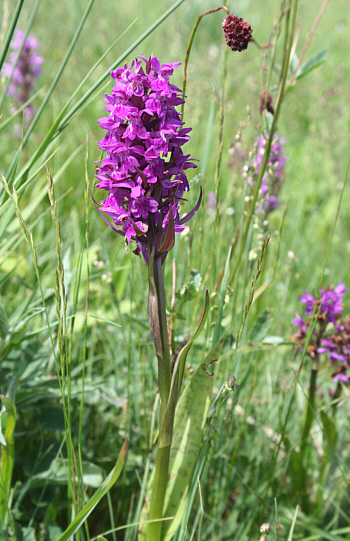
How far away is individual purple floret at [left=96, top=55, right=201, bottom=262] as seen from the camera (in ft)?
2.83

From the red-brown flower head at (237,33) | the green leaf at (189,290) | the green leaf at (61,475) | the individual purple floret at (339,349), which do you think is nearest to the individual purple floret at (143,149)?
the red-brown flower head at (237,33)

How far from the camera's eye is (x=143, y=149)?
0.88 metres

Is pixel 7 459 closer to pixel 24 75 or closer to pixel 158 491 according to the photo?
pixel 158 491

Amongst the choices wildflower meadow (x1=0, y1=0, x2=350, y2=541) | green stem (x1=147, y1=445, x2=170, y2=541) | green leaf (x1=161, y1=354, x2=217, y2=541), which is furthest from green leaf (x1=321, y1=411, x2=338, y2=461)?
green stem (x1=147, y1=445, x2=170, y2=541)

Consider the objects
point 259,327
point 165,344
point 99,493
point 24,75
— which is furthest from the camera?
point 24,75

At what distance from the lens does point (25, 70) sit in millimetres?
3160

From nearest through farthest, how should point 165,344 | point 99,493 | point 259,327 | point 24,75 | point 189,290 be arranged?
1. point 99,493
2. point 165,344
3. point 189,290
4. point 259,327
5. point 24,75

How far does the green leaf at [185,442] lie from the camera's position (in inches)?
42.7

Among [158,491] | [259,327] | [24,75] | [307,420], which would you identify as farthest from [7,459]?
[24,75]

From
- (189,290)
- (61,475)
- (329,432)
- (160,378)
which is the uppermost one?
(189,290)

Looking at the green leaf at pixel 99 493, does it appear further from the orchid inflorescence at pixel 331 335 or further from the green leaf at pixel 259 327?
the orchid inflorescence at pixel 331 335

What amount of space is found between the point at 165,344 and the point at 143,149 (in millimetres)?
415

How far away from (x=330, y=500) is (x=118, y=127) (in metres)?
1.42

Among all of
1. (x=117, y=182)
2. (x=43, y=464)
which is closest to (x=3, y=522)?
(x=43, y=464)
